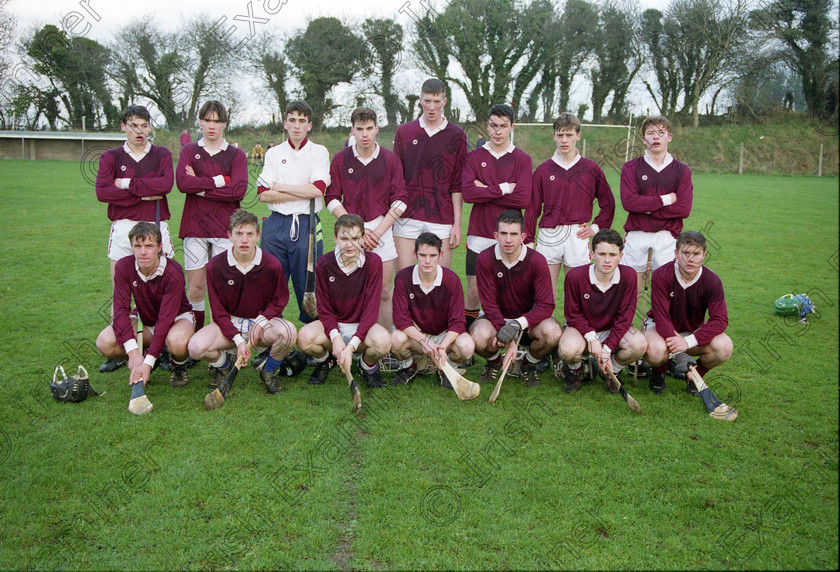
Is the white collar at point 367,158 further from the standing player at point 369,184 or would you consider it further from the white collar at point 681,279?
the white collar at point 681,279

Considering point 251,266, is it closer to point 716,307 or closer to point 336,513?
point 336,513

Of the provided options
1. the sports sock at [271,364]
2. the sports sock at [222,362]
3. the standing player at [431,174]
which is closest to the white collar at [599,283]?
the standing player at [431,174]

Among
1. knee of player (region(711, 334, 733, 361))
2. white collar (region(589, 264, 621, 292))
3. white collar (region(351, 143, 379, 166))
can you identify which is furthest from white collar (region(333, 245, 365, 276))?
knee of player (region(711, 334, 733, 361))

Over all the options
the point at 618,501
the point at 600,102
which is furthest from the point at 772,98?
the point at 618,501

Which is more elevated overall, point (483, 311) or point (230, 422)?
point (483, 311)

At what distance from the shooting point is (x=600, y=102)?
35250mm

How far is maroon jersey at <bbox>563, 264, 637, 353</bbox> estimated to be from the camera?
15.1 ft

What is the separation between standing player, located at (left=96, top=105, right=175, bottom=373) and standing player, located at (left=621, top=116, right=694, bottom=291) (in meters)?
3.79

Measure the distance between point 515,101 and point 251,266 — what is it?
32365 mm

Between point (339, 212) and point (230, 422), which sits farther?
point (339, 212)

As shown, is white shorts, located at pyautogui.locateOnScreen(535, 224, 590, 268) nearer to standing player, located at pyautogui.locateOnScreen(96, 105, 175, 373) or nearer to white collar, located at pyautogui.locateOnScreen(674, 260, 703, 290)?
white collar, located at pyautogui.locateOnScreen(674, 260, 703, 290)

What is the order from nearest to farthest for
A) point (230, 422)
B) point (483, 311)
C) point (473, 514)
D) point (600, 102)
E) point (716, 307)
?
point (473, 514) → point (230, 422) → point (716, 307) → point (483, 311) → point (600, 102)

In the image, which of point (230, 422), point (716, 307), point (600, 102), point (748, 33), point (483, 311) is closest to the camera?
point (230, 422)

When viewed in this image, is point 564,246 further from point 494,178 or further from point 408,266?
point 408,266
